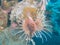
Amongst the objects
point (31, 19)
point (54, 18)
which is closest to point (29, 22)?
point (31, 19)

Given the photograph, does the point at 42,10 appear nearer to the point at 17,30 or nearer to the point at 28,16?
the point at 28,16

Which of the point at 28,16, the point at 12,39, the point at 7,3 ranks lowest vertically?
the point at 12,39

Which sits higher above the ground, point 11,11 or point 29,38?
point 11,11

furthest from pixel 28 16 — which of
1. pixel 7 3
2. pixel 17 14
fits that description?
pixel 7 3

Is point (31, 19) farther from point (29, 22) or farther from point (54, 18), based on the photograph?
point (54, 18)
